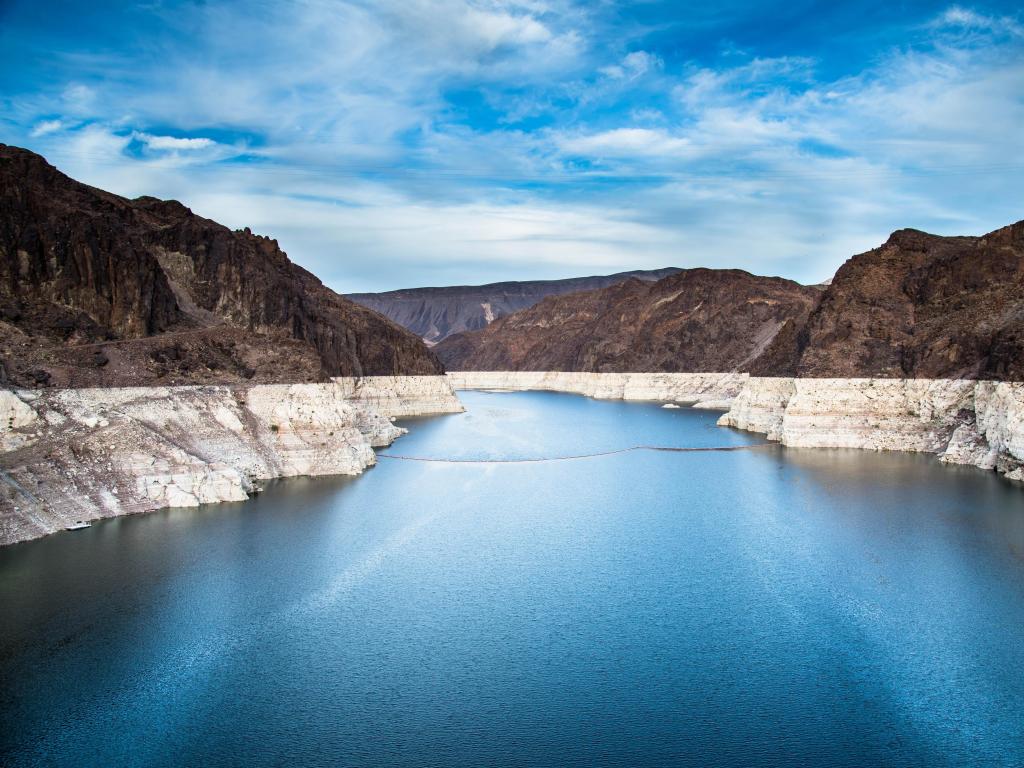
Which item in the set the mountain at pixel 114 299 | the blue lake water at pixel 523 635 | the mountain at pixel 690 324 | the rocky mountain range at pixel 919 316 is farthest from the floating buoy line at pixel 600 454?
the mountain at pixel 690 324

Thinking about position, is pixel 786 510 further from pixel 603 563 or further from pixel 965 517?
pixel 603 563

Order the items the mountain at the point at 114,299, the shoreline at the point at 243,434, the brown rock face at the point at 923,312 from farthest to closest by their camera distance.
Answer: the brown rock face at the point at 923,312
the mountain at the point at 114,299
the shoreline at the point at 243,434

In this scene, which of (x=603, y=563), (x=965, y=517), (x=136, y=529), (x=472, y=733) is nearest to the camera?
(x=472, y=733)

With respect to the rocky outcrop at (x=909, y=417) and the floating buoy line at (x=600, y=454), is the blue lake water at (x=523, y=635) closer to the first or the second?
the rocky outcrop at (x=909, y=417)

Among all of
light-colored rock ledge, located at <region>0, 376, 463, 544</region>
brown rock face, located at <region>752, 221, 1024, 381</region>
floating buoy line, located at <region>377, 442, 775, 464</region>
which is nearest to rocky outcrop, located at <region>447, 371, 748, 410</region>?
brown rock face, located at <region>752, 221, 1024, 381</region>

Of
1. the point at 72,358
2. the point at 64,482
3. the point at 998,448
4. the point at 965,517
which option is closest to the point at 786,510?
the point at 965,517

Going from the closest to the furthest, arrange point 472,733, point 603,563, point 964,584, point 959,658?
point 472,733 < point 959,658 < point 964,584 < point 603,563
